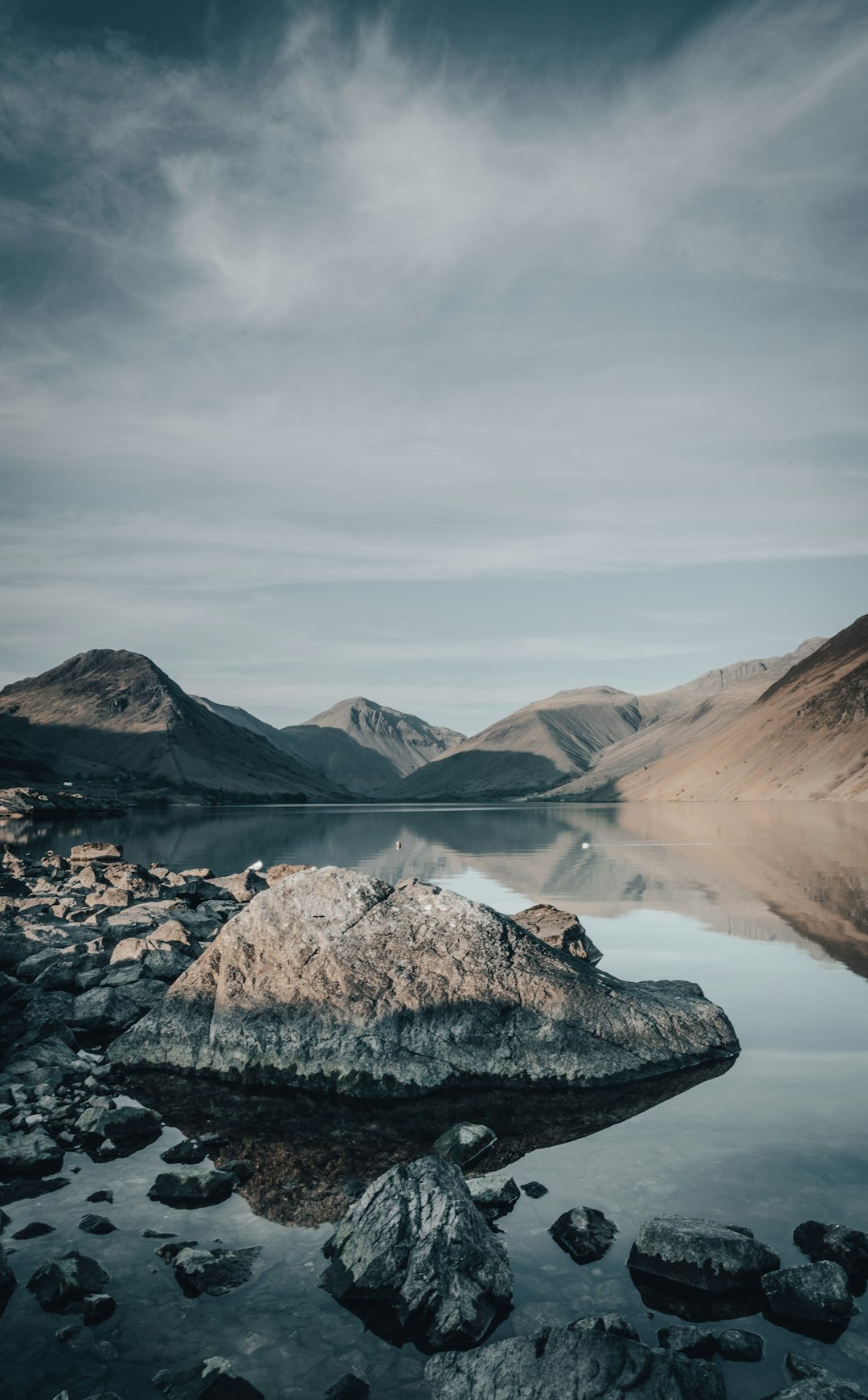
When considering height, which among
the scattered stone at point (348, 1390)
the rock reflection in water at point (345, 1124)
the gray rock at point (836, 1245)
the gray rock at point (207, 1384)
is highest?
the gray rock at point (207, 1384)

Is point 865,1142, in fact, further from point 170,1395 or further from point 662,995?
point 170,1395

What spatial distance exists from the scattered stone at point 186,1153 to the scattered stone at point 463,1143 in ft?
9.45

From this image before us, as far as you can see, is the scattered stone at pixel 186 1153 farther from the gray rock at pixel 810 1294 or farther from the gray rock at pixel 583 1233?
the gray rock at pixel 810 1294

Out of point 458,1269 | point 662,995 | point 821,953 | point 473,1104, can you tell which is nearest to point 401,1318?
point 458,1269

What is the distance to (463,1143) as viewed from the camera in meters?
10.1

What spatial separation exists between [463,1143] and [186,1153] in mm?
3406

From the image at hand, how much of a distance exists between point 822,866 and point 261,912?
35702 mm

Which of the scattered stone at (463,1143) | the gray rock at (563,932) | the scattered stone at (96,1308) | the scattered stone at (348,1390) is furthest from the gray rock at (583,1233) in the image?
the gray rock at (563,932)

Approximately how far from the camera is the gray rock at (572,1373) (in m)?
5.79

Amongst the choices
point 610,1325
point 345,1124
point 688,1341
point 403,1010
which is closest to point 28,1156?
point 345,1124

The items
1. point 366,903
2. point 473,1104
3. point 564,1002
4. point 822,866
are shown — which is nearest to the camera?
point 473,1104

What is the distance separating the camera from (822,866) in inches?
1645

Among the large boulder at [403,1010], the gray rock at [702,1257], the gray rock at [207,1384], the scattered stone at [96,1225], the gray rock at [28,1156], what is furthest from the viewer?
the large boulder at [403,1010]

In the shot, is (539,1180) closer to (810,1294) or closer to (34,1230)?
(810,1294)
